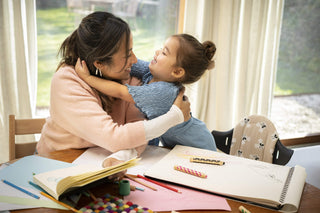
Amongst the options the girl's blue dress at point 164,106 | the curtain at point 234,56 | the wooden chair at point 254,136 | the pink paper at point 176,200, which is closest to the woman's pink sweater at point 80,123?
the girl's blue dress at point 164,106

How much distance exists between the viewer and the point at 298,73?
382cm

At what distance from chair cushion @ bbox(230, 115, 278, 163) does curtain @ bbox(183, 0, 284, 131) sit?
1087mm

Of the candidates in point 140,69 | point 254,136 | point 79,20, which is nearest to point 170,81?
point 140,69

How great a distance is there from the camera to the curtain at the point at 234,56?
290 centimetres

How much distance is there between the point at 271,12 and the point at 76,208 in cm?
287

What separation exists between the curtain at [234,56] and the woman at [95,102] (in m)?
1.60

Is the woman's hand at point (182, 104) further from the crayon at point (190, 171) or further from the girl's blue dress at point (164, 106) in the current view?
the crayon at point (190, 171)

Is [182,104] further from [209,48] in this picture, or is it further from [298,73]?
[298,73]

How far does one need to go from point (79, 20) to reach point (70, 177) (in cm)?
216

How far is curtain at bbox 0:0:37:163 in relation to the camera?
7.50ft

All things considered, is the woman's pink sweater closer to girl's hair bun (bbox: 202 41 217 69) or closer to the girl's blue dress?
the girl's blue dress

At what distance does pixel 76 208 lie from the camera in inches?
34.5

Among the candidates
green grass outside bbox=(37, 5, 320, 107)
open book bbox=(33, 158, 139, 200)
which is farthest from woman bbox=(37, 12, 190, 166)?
green grass outside bbox=(37, 5, 320, 107)

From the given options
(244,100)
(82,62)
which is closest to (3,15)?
(82,62)
